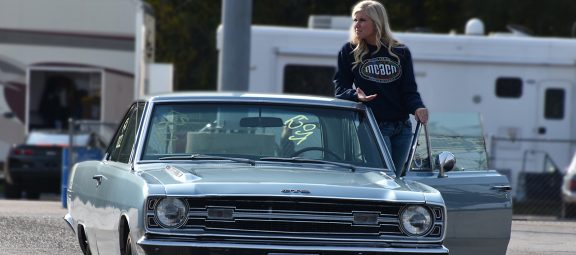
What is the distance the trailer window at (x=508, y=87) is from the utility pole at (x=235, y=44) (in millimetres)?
6086

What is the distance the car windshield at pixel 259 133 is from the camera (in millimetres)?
7262

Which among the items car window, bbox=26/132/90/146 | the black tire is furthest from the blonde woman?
the black tire

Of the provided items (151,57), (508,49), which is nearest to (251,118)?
(508,49)

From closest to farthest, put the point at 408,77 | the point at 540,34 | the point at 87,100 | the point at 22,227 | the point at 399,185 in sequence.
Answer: the point at 399,185
the point at 408,77
the point at 22,227
the point at 87,100
the point at 540,34

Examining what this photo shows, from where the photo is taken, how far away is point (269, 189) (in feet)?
20.7

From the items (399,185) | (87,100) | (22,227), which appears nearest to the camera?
(399,185)

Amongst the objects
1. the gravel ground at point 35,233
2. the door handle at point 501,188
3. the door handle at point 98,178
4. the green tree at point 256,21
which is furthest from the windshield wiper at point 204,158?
the green tree at point 256,21

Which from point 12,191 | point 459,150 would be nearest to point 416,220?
point 459,150

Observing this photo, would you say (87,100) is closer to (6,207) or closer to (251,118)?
(6,207)

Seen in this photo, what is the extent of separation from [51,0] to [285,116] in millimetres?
17279

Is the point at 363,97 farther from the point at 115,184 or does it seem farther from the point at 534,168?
the point at 534,168

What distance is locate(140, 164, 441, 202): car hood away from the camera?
20.6ft

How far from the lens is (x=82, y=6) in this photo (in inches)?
952

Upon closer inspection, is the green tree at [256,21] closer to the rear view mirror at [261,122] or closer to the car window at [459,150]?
the car window at [459,150]
